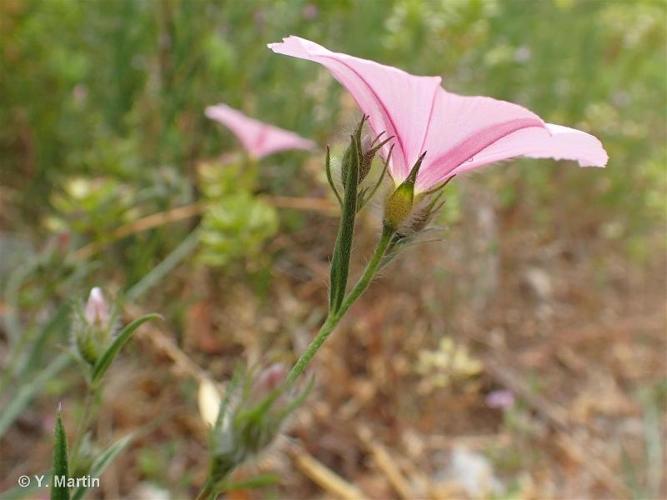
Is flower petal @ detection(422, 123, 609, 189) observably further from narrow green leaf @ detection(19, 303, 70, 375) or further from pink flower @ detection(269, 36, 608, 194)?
narrow green leaf @ detection(19, 303, 70, 375)

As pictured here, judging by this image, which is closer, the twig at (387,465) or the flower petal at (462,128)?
the flower petal at (462,128)

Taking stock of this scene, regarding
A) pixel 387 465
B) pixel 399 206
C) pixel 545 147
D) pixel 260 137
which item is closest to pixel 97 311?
pixel 399 206

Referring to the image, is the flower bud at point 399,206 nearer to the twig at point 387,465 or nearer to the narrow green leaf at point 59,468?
the narrow green leaf at point 59,468

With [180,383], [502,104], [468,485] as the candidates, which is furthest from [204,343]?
[502,104]

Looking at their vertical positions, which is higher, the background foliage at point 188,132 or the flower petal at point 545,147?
the flower petal at point 545,147

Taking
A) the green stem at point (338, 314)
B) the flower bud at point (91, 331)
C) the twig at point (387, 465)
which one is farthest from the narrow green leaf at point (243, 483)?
the twig at point (387, 465)

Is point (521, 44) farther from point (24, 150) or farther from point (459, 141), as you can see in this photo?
point (459, 141)

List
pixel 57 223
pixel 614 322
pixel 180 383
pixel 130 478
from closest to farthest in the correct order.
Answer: pixel 57 223
pixel 130 478
pixel 180 383
pixel 614 322

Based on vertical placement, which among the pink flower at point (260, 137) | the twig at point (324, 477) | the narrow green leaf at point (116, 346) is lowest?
the twig at point (324, 477)
